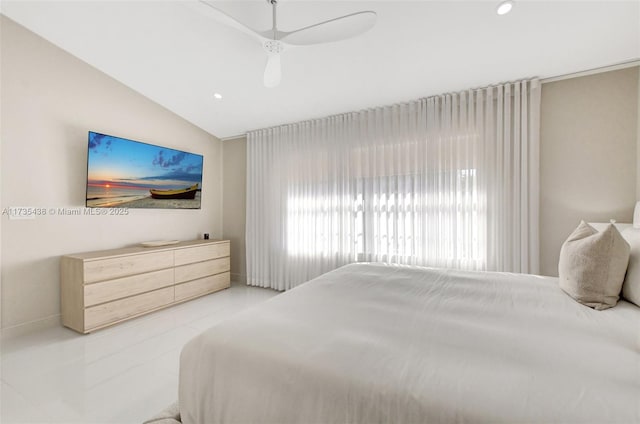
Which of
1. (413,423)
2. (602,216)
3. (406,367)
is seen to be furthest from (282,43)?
(602,216)

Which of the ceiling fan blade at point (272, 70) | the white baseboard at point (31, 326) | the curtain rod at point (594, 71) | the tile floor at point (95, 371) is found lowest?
the tile floor at point (95, 371)

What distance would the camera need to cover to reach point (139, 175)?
338 centimetres

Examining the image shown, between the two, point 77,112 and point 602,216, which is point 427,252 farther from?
point 77,112

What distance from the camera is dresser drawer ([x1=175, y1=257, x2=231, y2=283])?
3.43 meters

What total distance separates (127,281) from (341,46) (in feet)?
10.5

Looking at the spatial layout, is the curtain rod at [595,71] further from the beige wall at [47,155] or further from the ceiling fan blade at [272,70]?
the beige wall at [47,155]

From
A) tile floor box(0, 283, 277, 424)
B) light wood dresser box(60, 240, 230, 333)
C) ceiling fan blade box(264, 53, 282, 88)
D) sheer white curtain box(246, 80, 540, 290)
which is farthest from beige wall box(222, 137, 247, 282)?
ceiling fan blade box(264, 53, 282, 88)

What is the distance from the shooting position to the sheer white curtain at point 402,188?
8.77 feet

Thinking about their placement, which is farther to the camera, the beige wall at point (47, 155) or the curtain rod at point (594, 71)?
the beige wall at point (47, 155)

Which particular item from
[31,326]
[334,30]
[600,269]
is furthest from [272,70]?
[31,326]

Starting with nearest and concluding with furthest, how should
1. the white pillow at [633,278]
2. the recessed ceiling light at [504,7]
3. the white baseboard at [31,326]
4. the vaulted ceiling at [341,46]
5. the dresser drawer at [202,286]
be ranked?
the white pillow at [633,278]
the recessed ceiling light at [504,7]
the vaulted ceiling at [341,46]
the white baseboard at [31,326]
the dresser drawer at [202,286]

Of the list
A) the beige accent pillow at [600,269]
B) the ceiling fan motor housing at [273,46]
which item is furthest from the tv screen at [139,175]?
the beige accent pillow at [600,269]

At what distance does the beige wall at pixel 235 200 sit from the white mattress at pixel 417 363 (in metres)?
3.25

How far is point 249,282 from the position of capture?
14.1 feet
